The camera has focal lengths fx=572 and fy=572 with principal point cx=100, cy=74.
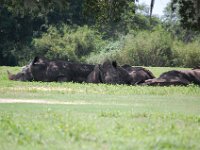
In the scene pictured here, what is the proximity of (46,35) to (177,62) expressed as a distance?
1650cm

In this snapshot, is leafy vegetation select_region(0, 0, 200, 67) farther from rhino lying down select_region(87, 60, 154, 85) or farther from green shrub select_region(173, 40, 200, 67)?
rhino lying down select_region(87, 60, 154, 85)

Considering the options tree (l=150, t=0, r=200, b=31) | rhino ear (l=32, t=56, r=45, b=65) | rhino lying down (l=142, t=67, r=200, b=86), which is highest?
tree (l=150, t=0, r=200, b=31)

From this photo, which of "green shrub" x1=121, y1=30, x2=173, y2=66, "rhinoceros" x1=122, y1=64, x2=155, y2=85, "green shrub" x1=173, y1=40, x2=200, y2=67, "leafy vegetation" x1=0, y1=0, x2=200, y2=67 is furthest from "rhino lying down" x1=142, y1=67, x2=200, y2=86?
"green shrub" x1=173, y1=40, x2=200, y2=67

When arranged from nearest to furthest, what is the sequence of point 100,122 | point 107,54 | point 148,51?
point 100,122 < point 148,51 < point 107,54

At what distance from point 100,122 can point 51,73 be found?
16.5m

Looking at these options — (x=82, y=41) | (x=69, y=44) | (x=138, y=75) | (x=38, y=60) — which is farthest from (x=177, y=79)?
(x=82, y=41)

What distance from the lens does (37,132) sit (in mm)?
10602

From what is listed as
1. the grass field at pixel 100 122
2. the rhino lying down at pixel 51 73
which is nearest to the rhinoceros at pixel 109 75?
the rhino lying down at pixel 51 73

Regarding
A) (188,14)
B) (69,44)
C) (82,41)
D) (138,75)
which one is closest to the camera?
(188,14)

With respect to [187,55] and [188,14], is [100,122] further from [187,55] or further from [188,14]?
[187,55]

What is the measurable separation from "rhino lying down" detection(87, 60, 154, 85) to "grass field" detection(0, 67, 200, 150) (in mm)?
7325

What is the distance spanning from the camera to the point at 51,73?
2856 cm

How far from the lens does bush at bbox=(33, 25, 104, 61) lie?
194 feet

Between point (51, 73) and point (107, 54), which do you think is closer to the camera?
point (51, 73)
